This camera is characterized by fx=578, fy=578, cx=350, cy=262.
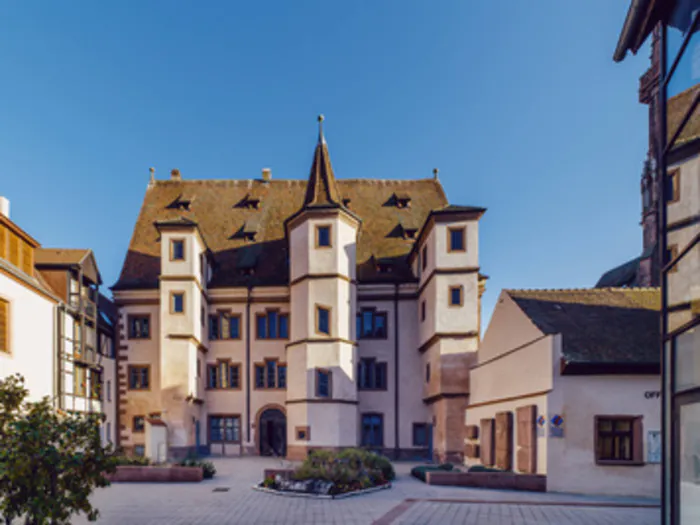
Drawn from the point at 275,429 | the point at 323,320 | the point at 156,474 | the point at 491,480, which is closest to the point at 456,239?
the point at 323,320

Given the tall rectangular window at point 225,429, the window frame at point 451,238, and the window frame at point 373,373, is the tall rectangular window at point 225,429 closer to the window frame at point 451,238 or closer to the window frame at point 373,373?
the window frame at point 373,373

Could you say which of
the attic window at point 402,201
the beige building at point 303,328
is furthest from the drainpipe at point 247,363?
the attic window at point 402,201

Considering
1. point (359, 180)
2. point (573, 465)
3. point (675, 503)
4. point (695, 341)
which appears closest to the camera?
point (695, 341)

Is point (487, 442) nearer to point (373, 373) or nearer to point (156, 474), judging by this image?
point (373, 373)

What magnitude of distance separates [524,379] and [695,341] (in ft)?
42.9

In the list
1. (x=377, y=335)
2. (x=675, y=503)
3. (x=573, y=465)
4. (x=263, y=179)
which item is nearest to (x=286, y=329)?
(x=377, y=335)

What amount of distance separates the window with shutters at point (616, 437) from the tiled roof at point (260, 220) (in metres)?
16.9

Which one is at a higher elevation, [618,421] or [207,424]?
[618,421]

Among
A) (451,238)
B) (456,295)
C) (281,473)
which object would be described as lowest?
(281,473)

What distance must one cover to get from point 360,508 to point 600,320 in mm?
11034

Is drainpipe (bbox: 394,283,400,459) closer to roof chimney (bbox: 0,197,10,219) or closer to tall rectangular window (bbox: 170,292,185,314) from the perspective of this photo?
tall rectangular window (bbox: 170,292,185,314)

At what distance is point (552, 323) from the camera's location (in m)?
20.1

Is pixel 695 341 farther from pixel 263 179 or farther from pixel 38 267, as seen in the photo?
pixel 263 179

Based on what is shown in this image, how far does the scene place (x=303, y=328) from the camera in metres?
30.8
